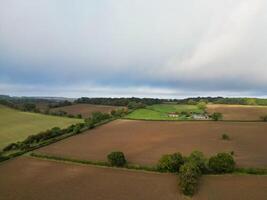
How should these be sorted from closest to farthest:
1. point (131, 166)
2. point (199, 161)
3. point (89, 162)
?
point (199, 161) < point (131, 166) < point (89, 162)

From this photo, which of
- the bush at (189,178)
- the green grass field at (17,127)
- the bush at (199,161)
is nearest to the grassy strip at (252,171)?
the bush at (199,161)

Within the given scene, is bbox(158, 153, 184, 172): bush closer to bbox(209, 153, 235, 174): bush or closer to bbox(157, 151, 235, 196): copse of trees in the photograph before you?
bbox(157, 151, 235, 196): copse of trees

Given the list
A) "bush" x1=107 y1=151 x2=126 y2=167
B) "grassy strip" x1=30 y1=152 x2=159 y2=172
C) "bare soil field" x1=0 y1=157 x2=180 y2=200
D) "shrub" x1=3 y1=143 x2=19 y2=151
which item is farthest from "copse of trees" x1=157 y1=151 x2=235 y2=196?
"shrub" x1=3 y1=143 x2=19 y2=151

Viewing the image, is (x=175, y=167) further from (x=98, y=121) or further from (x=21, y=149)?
(x=98, y=121)

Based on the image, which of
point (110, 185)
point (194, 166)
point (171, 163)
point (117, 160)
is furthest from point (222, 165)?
point (117, 160)

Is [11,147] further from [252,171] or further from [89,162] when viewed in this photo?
[252,171]

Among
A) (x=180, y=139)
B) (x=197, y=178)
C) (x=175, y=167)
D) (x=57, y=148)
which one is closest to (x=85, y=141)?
(x=57, y=148)
